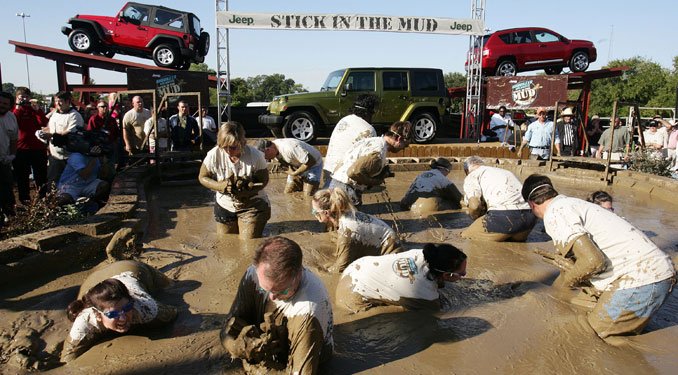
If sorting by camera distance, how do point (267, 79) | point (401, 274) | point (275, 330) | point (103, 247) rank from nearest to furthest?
1. point (275, 330)
2. point (401, 274)
3. point (103, 247)
4. point (267, 79)

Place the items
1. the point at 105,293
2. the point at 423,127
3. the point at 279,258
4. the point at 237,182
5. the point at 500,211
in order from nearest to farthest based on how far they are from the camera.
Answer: the point at 279,258, the point at 105,293, the point at 237,182, the point at 500,211, the point at 423,127

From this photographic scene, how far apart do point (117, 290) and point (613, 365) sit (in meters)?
3.10

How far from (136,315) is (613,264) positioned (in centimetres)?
320

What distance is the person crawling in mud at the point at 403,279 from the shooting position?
3.52m

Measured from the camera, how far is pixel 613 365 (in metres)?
3.07

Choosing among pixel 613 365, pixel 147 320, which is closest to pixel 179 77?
pixel 147 320

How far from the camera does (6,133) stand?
5723 mm

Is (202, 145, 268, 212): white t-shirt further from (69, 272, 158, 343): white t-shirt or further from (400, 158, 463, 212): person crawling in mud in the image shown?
(400, 158, 463, 212): person crawling in mud

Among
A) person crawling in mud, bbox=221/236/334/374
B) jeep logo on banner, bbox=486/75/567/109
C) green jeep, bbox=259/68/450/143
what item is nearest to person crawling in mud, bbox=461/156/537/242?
person crawling in mud, bbox=221/236/334/374

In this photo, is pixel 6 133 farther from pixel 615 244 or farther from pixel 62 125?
pixel 615 244

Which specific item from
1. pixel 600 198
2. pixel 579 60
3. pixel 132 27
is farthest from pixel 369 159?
pixel 579 60

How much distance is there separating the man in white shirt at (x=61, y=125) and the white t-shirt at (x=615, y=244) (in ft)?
19.5

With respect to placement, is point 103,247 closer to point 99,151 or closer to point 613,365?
point 99,151

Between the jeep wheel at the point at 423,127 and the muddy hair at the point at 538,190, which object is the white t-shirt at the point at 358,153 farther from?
the jeep wheel at the point at 423,127
